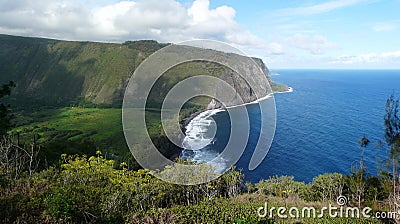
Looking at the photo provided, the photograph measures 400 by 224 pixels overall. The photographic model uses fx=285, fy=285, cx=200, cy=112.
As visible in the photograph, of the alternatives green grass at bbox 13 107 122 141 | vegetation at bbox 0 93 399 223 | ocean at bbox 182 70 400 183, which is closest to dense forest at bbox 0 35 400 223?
vegetation at bbox 0 93 399 223

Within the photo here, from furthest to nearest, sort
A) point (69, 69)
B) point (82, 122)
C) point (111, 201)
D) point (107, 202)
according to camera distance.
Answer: point (69, 69), point (82, 122), point (111, 201), point (107, 202)

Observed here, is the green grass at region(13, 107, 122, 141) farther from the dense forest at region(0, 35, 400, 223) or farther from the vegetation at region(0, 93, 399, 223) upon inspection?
the vegetation at region(0, 93, 399, 223)

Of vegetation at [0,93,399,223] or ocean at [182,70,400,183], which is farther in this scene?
ocean at [182,70,400,183]

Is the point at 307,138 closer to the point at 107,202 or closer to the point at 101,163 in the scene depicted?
the point at 101,163

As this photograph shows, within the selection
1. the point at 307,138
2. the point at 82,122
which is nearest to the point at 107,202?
the point at 307,138

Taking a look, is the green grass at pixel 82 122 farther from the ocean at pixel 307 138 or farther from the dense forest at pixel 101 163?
the ocean at pixel 307 138

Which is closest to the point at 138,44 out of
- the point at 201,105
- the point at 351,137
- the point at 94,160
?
the point at 201,105

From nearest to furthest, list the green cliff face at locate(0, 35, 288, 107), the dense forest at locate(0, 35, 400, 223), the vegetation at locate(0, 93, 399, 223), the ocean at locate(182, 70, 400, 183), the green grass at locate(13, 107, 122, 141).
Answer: the vegetation at locate(0, 93, 399, 223)
the dense forest at locate(0, 35, 400, 223)
the ocean at locate(182, 70, 400, 183)
the green grass at locate(13, 107, 122, 141)
the green cliff face at locate(0, 35, 288, 107)

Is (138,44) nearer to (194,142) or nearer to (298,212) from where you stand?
(194,142)
